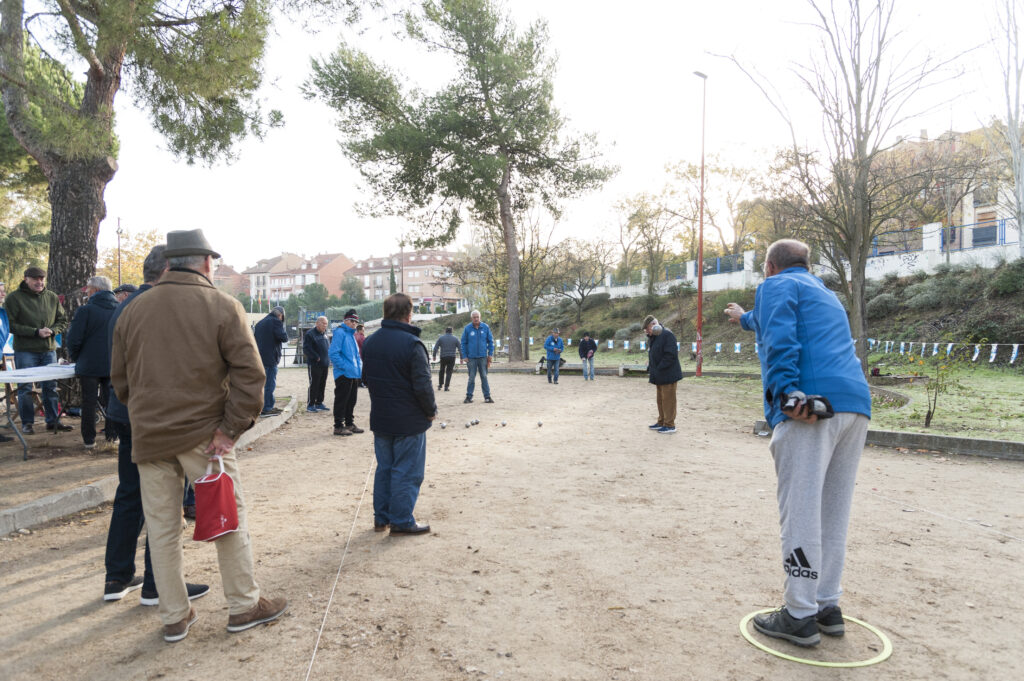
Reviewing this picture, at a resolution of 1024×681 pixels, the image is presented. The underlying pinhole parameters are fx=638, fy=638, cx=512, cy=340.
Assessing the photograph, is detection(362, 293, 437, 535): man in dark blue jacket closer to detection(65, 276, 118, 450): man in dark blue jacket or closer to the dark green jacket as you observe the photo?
detection(65, 276, 118, 450): man in dark blue jacket

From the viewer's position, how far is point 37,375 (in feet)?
20.9

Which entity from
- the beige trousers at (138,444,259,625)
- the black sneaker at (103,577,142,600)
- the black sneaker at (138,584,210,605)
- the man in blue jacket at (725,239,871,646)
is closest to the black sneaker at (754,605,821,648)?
the man in blue jacket at (725,239,871,646)

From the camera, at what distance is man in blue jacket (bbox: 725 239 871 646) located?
3.11 m

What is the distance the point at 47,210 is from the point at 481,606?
102 feet

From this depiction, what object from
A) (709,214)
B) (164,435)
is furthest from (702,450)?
(709,214)

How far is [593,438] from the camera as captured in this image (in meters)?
9.25

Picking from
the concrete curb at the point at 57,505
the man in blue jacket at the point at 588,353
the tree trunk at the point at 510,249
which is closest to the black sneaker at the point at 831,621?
the concrete curb at the point at 57,505

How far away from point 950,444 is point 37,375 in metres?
10.5

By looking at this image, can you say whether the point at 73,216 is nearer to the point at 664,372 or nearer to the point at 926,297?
the point at 664,372

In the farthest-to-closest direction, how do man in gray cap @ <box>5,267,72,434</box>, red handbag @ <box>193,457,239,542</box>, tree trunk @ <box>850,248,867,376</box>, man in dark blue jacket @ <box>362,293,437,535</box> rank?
tree trunk @ <box>850,248,867,376</box> < man in gray cap @ <box>5,267,72,434</box> < man in dark blue jacket @ <box>362,293,437,535</box> < red handbag @ <box>193,457,239,542</box>

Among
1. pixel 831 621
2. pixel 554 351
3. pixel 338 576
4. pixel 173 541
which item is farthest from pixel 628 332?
pixel 173 541

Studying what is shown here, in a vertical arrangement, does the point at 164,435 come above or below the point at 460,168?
below

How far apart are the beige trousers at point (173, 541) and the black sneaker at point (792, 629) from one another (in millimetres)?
2634

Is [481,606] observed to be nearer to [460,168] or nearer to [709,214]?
[460,168]
